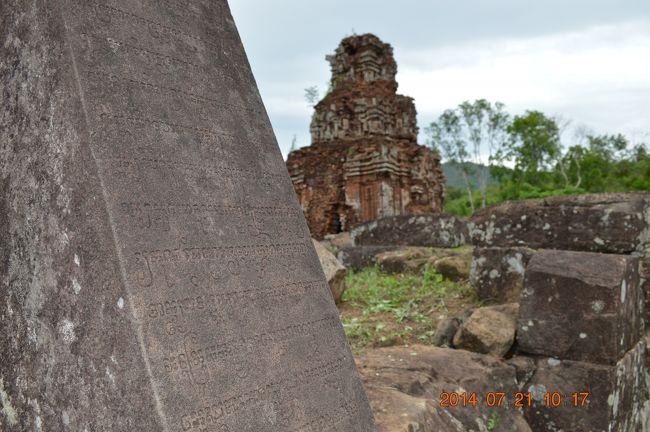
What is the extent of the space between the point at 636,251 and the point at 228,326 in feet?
11.2

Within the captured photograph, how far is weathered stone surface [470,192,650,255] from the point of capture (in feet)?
12.8

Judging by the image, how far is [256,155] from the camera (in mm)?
2311

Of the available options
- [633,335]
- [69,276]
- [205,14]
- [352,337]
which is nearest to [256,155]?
[205,14]

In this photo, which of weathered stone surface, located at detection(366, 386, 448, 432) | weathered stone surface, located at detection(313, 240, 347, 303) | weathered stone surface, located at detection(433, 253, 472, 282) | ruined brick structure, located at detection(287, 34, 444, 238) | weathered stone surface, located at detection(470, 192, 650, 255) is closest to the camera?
weathered stone surface, located at detection(366, 386, 448, 432)

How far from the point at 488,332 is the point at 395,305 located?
1.37 metres

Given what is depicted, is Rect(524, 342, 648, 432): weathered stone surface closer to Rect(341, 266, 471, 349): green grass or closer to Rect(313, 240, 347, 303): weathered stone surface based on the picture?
Rect(341, 266, 471, 349): green grass

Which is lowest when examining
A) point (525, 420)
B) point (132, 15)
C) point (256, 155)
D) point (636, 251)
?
point (525, 420)

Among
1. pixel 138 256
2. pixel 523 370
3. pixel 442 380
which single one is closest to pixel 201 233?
pixel 138 256

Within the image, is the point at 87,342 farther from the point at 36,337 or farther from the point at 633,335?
the point at 633,335

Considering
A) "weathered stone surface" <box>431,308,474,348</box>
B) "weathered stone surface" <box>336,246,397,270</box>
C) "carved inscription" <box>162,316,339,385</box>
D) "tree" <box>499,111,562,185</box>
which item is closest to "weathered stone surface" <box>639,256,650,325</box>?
"weathered stone surface" <box>431,308,474,348</box>

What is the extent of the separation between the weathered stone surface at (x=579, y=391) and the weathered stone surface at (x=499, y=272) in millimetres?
935

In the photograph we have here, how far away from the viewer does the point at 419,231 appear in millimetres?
7324

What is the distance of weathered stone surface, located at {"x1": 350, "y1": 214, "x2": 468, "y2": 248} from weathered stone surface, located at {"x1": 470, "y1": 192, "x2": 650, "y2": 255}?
2355mm

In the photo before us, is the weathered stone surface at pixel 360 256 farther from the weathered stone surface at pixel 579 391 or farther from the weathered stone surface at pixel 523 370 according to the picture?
the weathered stone surface at pixel 579 391
